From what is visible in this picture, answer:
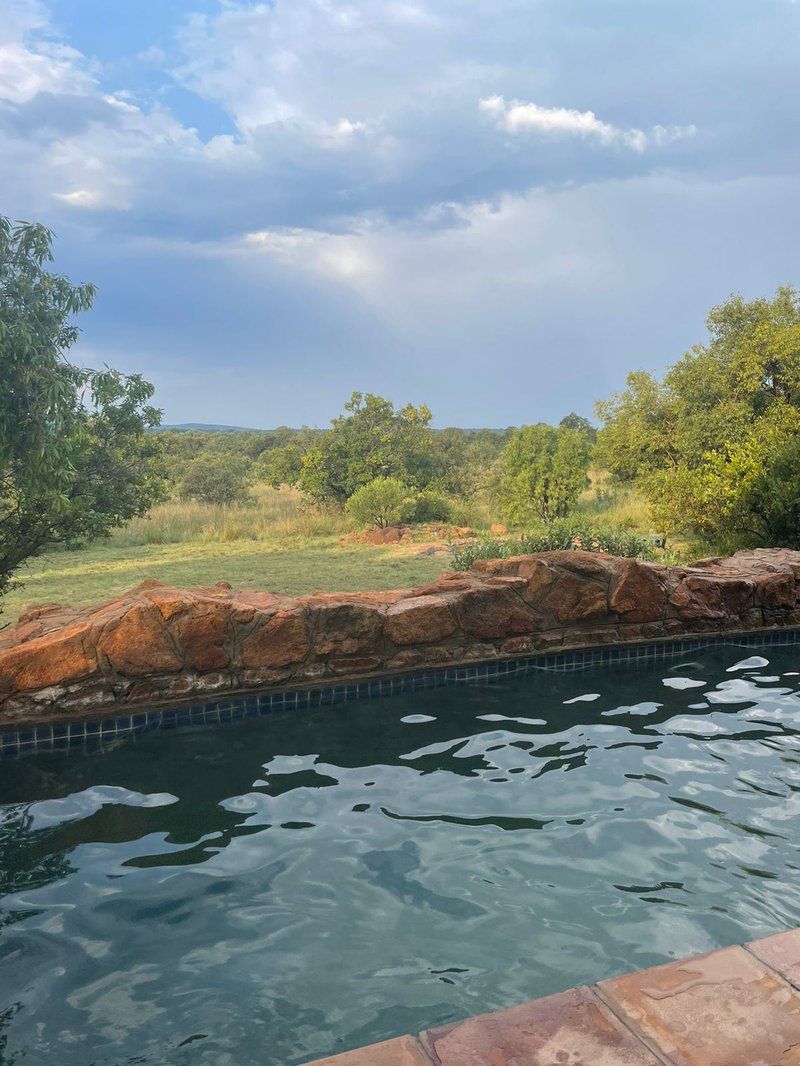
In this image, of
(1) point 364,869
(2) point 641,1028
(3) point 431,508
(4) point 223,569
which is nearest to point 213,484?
(3) point 431,508

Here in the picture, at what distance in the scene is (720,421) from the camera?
591 inches

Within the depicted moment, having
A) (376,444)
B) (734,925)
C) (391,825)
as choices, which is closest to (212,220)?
(376,444)

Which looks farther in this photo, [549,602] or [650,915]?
[549,602]

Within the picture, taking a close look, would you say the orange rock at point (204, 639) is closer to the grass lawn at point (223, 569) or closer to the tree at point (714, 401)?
the grass lawn at point (223, 569)

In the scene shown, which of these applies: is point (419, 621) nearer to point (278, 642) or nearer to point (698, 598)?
point (278, 642)

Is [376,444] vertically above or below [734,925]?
above

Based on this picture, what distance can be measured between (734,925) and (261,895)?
1.61 metres

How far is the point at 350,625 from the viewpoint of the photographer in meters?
5.05

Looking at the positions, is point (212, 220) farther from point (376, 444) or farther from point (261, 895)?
point (261, 895)

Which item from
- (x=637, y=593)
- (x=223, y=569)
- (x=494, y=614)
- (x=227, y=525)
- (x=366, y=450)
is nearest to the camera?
(x=494, y=614)

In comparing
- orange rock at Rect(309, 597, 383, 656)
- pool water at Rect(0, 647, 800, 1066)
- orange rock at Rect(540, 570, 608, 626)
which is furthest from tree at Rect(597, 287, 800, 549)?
pool water at Rect(0, 647, 800, 1066)

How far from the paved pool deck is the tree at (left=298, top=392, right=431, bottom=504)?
15415 millimetres

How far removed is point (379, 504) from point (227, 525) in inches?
115

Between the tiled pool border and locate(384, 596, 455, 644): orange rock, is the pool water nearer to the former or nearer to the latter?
the tiled pool border
